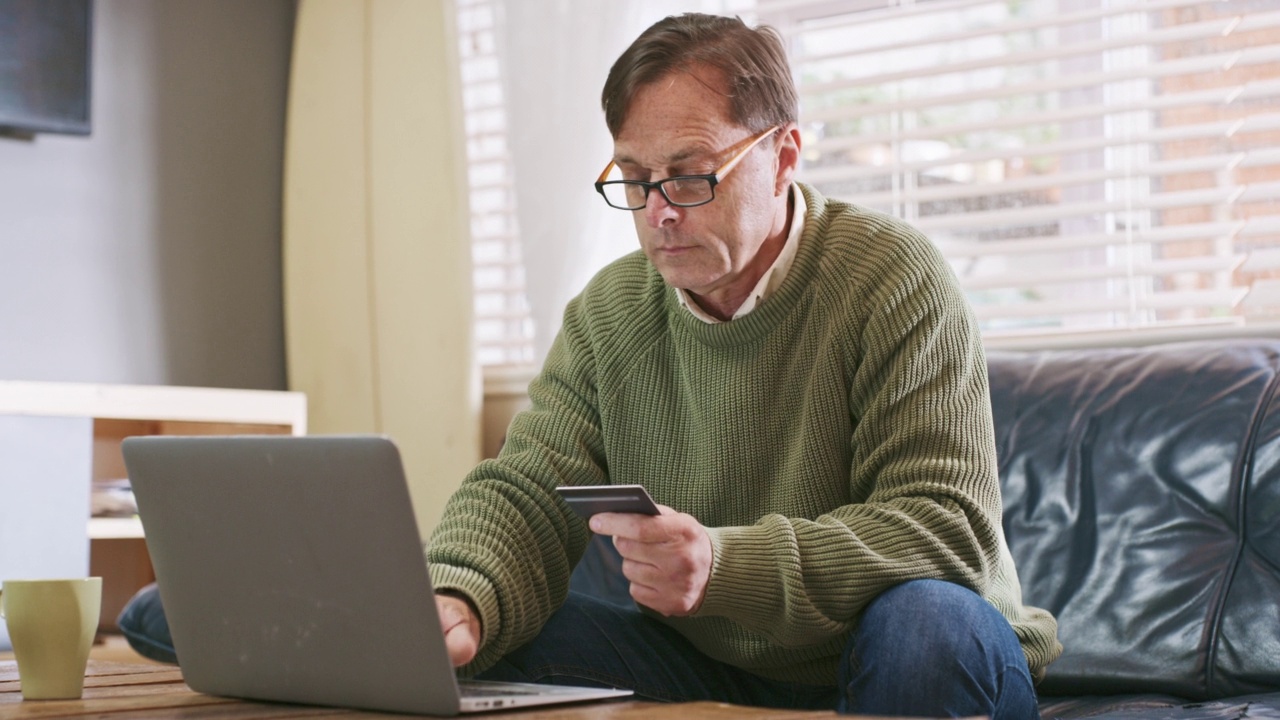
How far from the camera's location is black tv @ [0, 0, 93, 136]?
286 cm

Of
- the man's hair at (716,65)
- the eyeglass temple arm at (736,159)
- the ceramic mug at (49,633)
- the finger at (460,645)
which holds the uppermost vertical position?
the man's hair at (716,65)

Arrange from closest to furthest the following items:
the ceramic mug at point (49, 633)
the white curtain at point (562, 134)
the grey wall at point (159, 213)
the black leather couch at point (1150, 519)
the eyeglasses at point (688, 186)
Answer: the ceramic mug at point (49, 633), the eyeglasses at point (688, 186), the black leather couch at point (1150, 519), the white curtain at point (562, 134), the grey wall at point (159, 213)

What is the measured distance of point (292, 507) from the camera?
39.3 inches

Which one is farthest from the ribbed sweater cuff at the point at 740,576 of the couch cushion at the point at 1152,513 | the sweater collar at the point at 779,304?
the couch cushion at the point at 1152,513

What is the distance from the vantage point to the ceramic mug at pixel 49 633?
112cm

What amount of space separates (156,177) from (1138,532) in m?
2.40

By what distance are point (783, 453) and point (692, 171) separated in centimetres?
33

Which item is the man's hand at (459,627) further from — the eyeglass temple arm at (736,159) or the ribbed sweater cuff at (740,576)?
the eyeglass temple arm at (736,159)

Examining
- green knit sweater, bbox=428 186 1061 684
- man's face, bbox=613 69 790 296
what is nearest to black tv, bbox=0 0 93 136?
green knit sweater, bbox=428 186 1061 684

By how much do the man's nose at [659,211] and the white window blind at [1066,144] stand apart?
1.07 meters

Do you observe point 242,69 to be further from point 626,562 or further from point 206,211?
point 626,562

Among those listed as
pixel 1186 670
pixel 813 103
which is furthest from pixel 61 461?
pixel 1186 670

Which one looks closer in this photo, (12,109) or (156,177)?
(12,109)

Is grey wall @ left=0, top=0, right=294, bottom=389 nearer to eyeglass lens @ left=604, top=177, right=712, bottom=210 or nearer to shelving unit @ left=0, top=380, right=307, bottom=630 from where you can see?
shelving unit @ left=0, top=380, right=307, bottom=630
